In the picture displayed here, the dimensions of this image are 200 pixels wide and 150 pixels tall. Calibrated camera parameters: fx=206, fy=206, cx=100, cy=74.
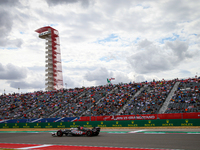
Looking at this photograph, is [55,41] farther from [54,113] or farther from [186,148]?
[186,148]

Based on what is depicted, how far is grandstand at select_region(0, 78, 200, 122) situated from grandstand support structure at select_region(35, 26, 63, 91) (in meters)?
16.6

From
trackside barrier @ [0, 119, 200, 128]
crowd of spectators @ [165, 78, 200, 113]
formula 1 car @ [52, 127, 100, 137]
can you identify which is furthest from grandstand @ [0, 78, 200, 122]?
formula 1 car @ [52, 127, 100, 137]

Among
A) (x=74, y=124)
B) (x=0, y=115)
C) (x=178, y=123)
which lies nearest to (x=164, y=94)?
(x=178, y=123)

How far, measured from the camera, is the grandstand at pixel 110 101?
111ft

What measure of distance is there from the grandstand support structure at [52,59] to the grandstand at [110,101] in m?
16.6

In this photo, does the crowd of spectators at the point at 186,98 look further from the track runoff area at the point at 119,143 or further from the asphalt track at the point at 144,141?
the asphalt track at the point at 144,141

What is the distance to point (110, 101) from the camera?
40.0m

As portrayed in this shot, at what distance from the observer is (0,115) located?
1877 inches

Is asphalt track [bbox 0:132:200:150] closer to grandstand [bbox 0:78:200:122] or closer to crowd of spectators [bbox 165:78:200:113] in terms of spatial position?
crowd of spectators [bbox 165:78:200:113]

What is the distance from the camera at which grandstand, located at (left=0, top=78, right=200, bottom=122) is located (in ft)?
111

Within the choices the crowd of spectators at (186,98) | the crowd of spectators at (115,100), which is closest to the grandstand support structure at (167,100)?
the crowd of spectators at (186,98)

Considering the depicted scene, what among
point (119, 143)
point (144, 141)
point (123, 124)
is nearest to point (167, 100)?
point (123, 124)

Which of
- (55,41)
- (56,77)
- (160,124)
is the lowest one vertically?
(160,124)

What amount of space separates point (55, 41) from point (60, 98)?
33.8 metres
